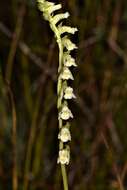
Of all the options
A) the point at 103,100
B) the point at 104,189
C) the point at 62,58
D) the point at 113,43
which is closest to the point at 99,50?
the point at 113,43

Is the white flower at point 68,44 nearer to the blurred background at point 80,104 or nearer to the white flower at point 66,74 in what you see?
the white flower at point 66,74

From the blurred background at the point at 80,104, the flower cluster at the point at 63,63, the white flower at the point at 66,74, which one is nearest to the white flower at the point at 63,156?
the flower cluster at the point at 63,63

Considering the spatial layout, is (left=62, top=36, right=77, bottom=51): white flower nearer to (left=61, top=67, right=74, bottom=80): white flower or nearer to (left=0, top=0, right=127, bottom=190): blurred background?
(left=61, top=67, right=74, bottom=80): white flower

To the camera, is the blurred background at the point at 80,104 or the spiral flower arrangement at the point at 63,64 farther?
the blurred background at the point at 80,104

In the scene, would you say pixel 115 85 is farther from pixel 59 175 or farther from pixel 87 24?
pixel 59 175

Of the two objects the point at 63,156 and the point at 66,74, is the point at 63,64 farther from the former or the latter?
the point at 63,156

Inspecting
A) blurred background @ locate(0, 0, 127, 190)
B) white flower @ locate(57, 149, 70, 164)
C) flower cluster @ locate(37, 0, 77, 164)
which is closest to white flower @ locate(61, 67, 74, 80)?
flower cluster @ locate(37, 0, 77, 164)

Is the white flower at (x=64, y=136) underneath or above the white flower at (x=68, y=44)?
underneath

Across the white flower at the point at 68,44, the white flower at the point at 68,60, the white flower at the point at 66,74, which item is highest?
the white flower at the point at 68,44

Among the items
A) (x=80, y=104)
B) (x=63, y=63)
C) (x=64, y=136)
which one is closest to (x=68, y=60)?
(x=63, y=63)
